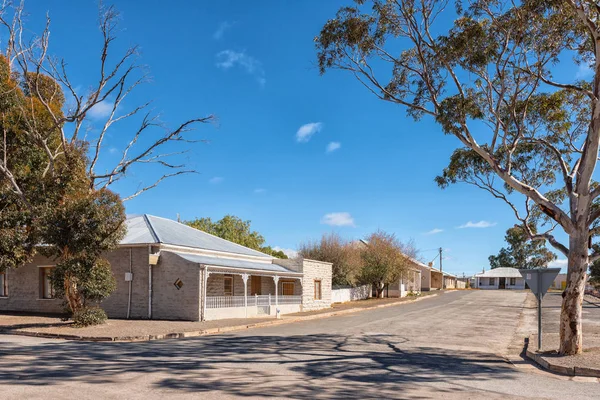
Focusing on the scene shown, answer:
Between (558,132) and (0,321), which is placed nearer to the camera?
(558,132)

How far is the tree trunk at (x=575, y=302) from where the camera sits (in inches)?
475

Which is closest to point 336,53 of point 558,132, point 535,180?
point 558,132

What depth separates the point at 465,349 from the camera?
46.9 ft

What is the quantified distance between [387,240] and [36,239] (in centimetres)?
3512

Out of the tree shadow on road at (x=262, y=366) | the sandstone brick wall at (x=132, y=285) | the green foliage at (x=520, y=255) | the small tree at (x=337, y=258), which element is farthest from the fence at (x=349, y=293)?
the green foliage at (x=520, y=255)

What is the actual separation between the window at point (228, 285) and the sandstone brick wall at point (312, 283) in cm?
504

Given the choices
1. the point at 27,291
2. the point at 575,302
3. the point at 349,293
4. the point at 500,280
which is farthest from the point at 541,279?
the point at 500,280

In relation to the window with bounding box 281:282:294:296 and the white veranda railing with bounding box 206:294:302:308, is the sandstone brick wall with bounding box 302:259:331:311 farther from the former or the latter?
the window with bounding box 281:282:294:296

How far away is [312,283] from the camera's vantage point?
103ft

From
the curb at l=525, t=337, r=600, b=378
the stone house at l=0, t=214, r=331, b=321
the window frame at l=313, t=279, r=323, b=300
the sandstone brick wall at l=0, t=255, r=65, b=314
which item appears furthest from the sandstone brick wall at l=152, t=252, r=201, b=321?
the curb at l=525, t=337, r=600, b=378

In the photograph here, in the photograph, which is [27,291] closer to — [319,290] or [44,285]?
[44,285]

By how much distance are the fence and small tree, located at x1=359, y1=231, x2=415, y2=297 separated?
3.69 feet

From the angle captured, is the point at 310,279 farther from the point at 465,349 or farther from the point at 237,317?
the point at 465,349

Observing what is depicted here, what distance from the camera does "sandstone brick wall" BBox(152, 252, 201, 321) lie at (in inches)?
845
